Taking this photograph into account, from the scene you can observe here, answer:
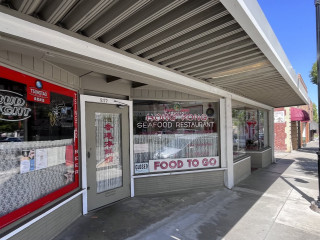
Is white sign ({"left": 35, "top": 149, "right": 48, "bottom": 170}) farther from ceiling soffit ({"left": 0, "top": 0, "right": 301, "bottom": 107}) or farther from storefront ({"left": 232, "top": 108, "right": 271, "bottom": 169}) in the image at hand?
storefront ({"left": 232, "top": 108, "right": 271, "bottom": 169})

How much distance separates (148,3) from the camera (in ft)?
6.93

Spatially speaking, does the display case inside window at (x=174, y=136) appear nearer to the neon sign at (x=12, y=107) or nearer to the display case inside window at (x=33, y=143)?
the display case inside window at (x=33, y=143)

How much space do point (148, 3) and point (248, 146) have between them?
8.26m

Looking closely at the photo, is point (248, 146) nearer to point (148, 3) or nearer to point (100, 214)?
point (100, 214)

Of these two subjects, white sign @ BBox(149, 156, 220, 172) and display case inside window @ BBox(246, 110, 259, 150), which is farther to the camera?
display case inside window @ BBox(246, 110, 259, 150)

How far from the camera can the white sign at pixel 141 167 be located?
5238mm

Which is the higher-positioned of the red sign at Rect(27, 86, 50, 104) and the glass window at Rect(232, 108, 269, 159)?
the red sign at Rect(27, 86, 50, 104)

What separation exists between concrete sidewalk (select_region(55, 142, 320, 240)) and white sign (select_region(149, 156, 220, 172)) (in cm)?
63

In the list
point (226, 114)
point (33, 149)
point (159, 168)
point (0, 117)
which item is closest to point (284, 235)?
point (159, 168)

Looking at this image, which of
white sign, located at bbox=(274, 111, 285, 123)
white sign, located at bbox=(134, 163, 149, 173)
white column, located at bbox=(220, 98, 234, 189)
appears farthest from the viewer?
white sign, located at bbox=(274, 111, 285, 123)

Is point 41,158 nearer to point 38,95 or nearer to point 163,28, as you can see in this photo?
point 38,95

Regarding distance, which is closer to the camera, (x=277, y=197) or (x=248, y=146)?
(x=277, y=197)

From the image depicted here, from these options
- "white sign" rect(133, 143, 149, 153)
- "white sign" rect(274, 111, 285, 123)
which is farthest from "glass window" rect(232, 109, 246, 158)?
"white sign" rect(274, 111, 285, 123)

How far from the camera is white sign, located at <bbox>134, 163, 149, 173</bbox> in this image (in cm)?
524
